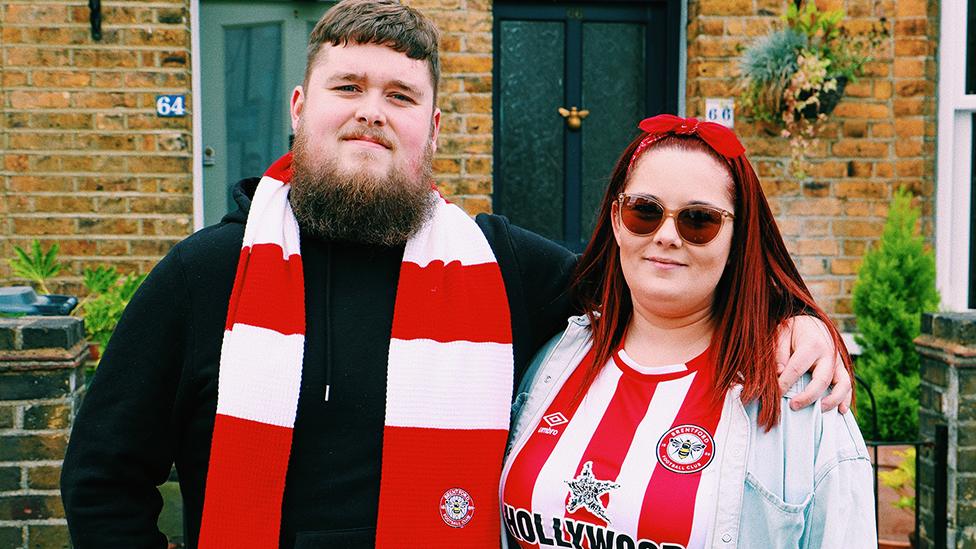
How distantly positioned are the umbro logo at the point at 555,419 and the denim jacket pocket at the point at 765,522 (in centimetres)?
41

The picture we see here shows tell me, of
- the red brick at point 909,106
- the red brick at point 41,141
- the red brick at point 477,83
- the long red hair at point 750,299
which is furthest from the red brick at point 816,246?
the red brick at point 41,141

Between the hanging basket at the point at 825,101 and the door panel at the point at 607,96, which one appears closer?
the hanging basket at the point at 825,101

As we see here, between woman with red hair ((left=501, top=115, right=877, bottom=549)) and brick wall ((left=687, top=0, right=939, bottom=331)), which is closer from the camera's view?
woman with red hair ((left=501, top=115, right=877, bottom=549))

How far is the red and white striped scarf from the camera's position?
1895 millimetres

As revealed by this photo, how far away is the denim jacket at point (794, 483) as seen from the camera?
1.74 m

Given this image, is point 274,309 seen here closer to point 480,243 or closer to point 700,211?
point 480,243

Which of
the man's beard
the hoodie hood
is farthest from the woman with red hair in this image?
the hoodie hood

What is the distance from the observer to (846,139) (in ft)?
17.1

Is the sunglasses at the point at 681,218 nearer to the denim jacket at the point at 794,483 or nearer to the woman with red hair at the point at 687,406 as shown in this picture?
the woman with red hair at the point at 687,406

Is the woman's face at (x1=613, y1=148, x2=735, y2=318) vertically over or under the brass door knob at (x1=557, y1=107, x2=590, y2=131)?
under

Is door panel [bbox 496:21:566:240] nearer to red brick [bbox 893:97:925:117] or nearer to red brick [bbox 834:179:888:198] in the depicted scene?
red brick [bbox 834:179:888:198]

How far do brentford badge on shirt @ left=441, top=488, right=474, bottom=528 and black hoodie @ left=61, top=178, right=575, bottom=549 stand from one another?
106mm

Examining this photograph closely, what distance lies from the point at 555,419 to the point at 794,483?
516 millimetres

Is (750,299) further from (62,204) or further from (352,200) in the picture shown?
(62,204)
